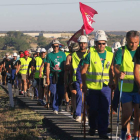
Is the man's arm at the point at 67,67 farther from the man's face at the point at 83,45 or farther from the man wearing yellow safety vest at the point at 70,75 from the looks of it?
the man's face at the point at 83,45

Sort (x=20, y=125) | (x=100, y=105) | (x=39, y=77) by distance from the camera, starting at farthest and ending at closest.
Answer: (x=39, y=77) < (x=20, y=125) < (x=100, y=105)

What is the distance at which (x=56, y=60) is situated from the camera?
1358 centimetres

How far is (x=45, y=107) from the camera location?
51.4ft

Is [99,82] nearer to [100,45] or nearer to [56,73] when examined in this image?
[100,45]

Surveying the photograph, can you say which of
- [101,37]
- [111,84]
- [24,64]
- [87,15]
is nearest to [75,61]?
[101,37]

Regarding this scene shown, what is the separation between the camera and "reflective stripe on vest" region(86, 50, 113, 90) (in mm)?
9695

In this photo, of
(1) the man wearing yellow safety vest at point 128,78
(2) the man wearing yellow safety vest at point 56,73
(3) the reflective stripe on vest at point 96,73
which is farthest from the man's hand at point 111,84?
(2) the man wearing yellow safety vest at point 56,73

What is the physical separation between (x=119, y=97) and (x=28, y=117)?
497cm

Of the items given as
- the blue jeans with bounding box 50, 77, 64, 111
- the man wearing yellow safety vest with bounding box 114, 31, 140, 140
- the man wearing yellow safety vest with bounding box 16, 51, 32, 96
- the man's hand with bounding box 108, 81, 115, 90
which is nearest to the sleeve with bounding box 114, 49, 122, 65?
the man wearing yellow safety vest with bounding box 114, 31, 140, 140

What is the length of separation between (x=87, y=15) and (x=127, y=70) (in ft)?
28.6

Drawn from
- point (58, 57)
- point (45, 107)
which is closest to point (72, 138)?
point (58, 57)

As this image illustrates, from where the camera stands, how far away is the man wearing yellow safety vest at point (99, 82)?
31.8ft

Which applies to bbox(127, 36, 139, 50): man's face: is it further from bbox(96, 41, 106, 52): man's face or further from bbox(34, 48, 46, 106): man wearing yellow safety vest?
bbox(34, 48, 46, 106): man wearing yellow safety vest

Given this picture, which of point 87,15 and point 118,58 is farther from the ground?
point 87,15
